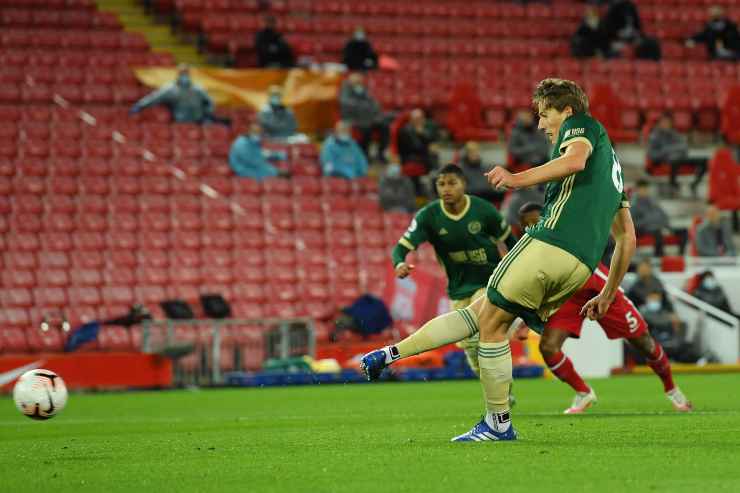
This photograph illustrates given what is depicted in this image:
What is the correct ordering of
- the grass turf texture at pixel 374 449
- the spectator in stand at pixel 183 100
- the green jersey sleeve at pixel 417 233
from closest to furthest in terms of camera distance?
the grass turf texture at pixel 374 449, the green jersey sleeve at pixel 417 233, the spectator in stand at pixel 183 100

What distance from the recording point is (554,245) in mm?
7426

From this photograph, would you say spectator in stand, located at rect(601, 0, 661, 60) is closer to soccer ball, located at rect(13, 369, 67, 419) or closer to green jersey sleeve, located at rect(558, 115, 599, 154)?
soccer ball, located at rect(13, 369, 67, 419)

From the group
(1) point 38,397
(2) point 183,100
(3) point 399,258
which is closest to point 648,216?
(2) point 183,100

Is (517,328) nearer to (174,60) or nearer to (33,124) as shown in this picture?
(33,124)

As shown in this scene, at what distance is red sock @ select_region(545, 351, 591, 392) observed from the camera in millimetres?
11555

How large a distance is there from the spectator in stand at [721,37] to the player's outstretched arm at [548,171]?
23582 mm

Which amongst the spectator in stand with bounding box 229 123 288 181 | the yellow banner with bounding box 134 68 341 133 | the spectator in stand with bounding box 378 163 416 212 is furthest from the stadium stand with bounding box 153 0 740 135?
the spectator in stand with bounding box 229 123 288 181

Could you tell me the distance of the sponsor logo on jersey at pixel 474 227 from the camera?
449 inches

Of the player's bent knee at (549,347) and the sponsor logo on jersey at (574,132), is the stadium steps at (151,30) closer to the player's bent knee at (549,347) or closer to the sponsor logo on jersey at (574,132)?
the player's bent knee at (549,347)

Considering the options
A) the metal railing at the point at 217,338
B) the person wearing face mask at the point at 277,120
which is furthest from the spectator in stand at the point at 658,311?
the person wearing face mask at the point at 277,120

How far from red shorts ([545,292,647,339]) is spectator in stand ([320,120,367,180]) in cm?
1245

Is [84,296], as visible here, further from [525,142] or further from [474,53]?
[474,53]

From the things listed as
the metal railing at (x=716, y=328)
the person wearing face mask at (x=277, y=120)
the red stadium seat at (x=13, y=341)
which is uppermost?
the person wearing face mask at (x=277, y=120)

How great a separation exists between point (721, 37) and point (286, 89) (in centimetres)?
1008
